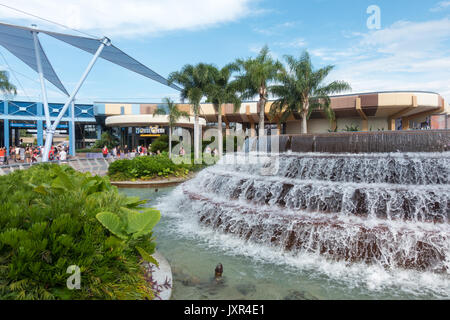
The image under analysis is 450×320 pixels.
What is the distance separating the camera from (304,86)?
25.1 meters

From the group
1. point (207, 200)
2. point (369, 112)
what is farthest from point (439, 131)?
point (369, 112)

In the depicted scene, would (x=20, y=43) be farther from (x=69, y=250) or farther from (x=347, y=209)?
(x=347, y=209)

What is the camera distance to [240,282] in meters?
4.35

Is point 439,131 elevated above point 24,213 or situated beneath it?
elevated above

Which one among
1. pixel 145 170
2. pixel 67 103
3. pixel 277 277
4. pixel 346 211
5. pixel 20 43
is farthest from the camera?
pixel 20 43

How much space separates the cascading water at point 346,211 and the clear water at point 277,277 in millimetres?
170

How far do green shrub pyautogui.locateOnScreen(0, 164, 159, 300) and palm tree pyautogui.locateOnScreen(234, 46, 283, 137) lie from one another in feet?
67.4

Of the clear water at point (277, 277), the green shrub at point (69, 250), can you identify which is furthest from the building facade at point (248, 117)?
the green shrub at point (69, 250)

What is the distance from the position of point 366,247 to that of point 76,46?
2933 centimetres

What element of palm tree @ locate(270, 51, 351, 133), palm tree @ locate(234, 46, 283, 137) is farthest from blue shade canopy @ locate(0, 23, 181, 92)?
palm tree @ locate(270, 51, 351, 133)

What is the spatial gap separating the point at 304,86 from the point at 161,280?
2448 cm

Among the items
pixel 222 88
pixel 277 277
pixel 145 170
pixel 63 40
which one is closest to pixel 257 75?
pixel 222 88

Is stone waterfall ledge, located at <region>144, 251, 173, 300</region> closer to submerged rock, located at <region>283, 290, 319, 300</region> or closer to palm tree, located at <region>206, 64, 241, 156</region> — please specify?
submerged rock, located at <region>283, 290, 319, 300</region>

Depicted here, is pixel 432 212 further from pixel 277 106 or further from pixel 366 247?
pixel 277 106
